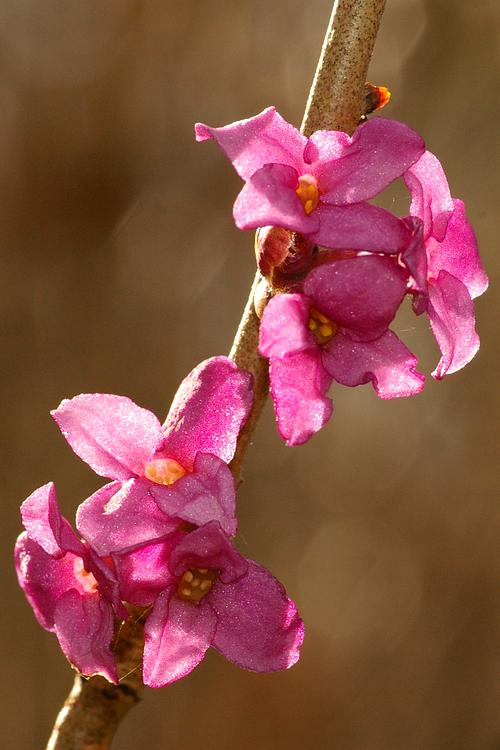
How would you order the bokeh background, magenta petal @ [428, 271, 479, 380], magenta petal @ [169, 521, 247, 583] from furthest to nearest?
the bokeh background < magenta petal @ [428, 271, 479, 380] < magenta petal @ [169, 521, 247, 583]

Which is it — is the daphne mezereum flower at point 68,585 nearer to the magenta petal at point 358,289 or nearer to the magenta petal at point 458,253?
the magenta petal at point 358,289

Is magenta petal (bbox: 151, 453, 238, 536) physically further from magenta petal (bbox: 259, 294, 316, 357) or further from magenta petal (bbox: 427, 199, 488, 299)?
magenta petal (bbox: 427, 199, 488, 299)

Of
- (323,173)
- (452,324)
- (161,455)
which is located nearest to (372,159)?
(323,173)

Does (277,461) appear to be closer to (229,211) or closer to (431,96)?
(229,211)

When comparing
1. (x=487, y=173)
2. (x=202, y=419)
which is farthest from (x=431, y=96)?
(x=202, y=419)

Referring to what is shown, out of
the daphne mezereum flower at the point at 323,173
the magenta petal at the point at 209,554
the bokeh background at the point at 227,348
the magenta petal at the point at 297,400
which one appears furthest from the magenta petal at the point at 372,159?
the bokeh background at the point at 227,348

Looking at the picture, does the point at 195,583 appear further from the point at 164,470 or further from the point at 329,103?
the point at 329,103

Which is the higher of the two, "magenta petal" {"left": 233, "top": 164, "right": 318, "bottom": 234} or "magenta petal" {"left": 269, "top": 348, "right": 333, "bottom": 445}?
"magenta petal" {"left": 233, "top": 164, "right": 318, "bottom": 234}

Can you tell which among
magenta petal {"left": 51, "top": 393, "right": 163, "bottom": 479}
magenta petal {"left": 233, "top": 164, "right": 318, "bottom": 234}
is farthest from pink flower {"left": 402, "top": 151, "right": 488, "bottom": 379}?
magenta petal {"left": 51, "top": 393, "right": 163, "bottom": 479}
